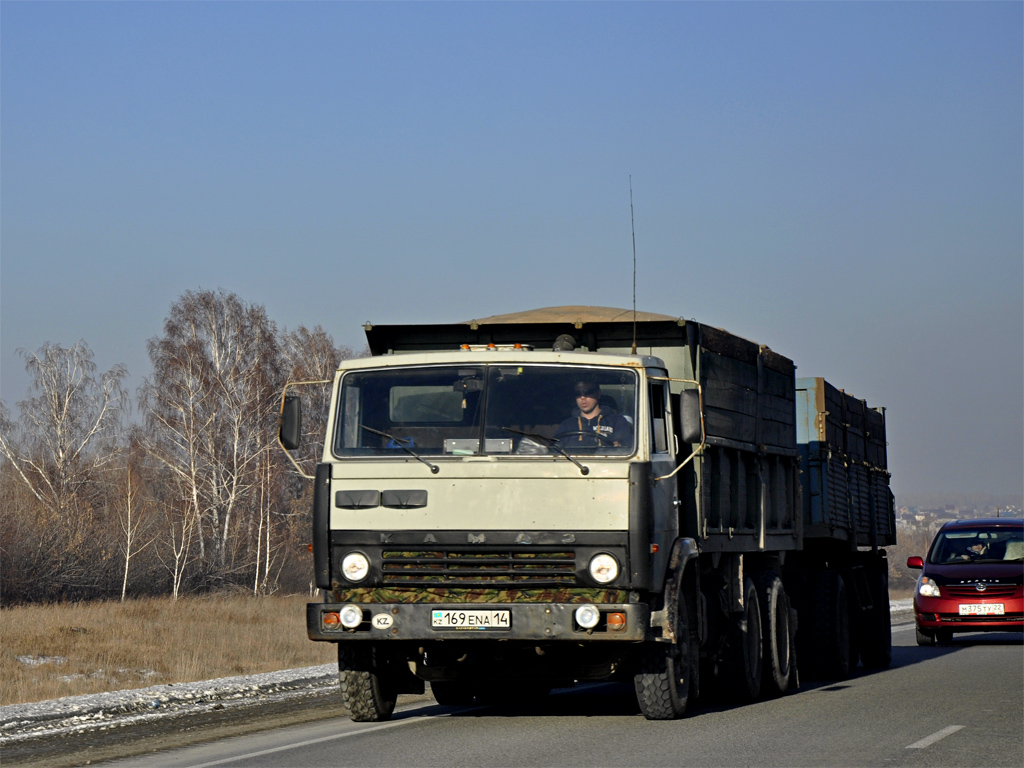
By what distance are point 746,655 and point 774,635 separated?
100cm

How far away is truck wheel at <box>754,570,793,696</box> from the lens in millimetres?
13086

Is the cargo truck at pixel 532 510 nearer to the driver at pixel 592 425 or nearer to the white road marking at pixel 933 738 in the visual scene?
the driver at pixel 592 425

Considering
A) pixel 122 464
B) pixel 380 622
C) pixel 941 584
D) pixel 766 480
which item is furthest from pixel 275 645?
pixel 122 464

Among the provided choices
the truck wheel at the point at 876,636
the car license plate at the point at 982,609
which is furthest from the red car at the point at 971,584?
the truck wheel at the point at 876,636

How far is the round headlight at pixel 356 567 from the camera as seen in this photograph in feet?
32.2

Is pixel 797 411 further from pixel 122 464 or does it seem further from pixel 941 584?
pixel 122 464

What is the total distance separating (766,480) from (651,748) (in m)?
4.99

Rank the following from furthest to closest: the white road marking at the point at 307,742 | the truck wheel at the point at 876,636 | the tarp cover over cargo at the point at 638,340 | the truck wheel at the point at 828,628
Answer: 1. the truck wheel at the point at 876,636
2. the truck wheel at the point at 828,628
3. the tarp cover over cargo at the point at 638,340
4. the white road marking at the point at 307,742

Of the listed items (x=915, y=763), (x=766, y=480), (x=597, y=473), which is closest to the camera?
(x=915, y=763)

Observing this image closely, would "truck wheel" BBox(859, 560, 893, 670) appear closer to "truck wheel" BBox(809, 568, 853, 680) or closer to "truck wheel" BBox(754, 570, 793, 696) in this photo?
"truck wheel" BBox(809, 568, 853, 680)

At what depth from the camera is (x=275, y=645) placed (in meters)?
25.1

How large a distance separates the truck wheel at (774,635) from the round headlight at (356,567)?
4.74 metres

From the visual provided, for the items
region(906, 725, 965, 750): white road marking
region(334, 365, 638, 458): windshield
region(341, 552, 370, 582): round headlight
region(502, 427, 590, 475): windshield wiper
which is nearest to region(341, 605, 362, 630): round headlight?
region(341, 552, 370, 582): round headlight

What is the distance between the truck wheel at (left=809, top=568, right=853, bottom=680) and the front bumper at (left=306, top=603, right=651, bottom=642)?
6737 mm
